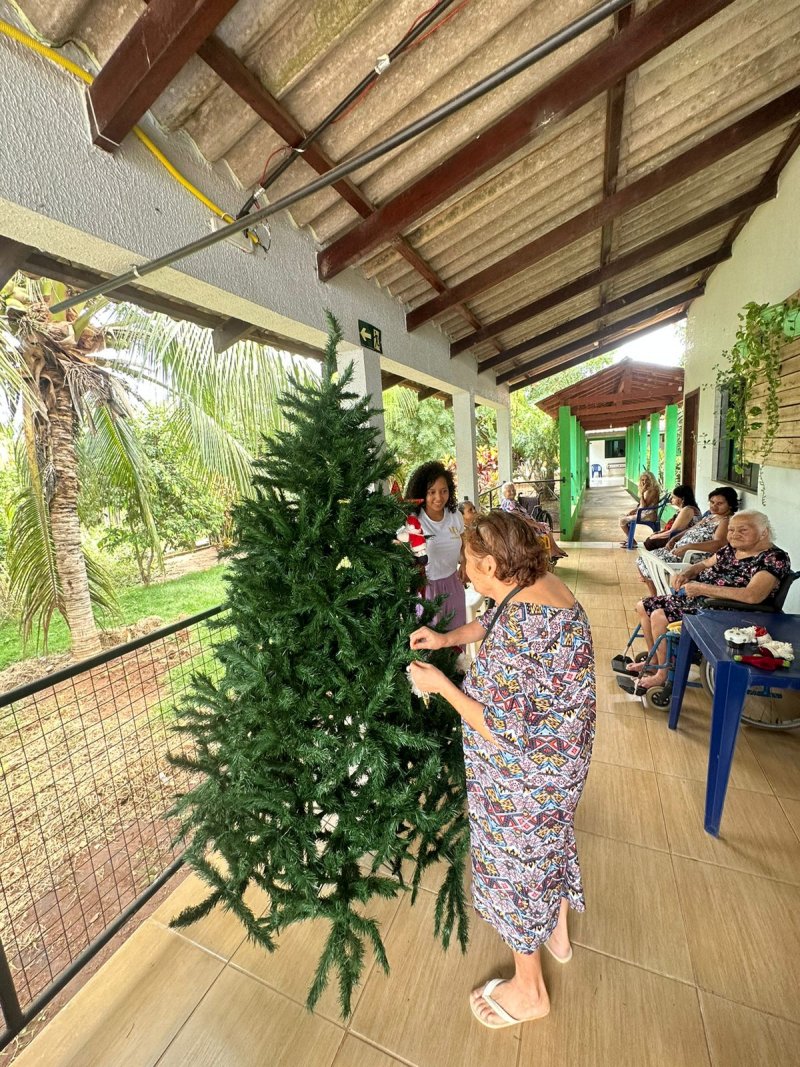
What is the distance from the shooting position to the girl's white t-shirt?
273 centimetres

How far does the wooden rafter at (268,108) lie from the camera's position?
4.59 feet

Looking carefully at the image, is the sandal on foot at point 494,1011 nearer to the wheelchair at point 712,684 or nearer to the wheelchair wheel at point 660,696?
the wheelchair at point 712,684

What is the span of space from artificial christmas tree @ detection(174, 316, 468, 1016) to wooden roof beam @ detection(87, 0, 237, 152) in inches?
32.6

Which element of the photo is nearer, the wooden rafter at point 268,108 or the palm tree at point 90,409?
the wooden rafter at point 268,108

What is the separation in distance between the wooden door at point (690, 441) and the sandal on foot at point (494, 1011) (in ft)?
21.8

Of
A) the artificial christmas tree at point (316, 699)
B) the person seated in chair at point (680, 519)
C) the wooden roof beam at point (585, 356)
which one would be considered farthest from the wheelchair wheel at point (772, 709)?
the wooden roof beam at point (585, 356)

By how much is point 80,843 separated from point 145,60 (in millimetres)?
5239

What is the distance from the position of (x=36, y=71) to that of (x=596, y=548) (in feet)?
24.9

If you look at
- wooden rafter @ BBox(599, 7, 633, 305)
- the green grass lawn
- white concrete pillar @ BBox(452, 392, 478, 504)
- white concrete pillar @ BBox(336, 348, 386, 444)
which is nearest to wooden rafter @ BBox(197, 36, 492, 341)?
white concrete pillar @ BBox(336, 348, 386, 444)

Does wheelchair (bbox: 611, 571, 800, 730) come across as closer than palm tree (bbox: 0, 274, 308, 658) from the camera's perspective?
Yes

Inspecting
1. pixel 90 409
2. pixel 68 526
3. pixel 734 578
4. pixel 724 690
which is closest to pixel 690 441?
pixel 734 578

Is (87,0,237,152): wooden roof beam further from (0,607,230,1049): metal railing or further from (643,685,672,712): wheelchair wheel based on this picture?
(643,685,672,712): wheelchair wheel

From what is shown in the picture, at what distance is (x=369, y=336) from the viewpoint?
3010mm

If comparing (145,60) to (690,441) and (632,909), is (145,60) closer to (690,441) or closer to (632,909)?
(632,909)
